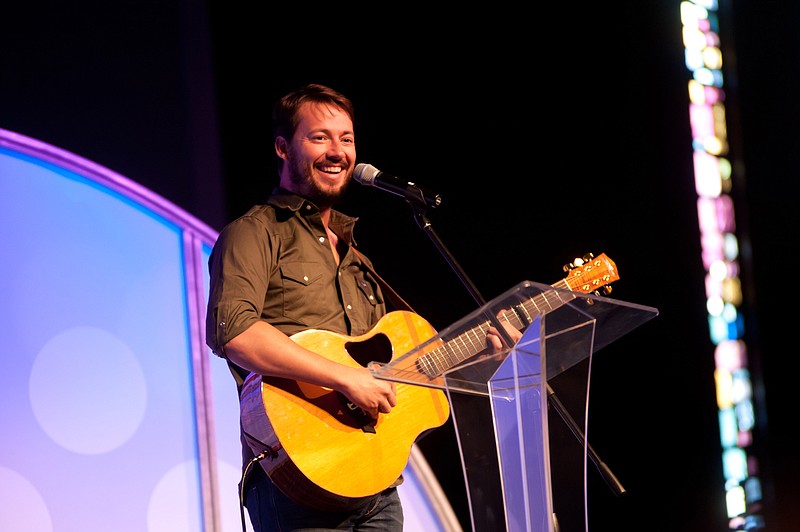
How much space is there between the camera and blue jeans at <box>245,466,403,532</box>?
230 centimetres

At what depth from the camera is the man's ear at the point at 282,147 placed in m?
2.80

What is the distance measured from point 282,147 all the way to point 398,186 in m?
0.49

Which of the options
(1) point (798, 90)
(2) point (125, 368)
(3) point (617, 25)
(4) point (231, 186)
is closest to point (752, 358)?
(1) point (798, 90)

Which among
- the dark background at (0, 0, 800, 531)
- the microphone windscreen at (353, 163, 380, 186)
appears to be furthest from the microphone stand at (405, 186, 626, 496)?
the dark background at (0, 0, 800, 531)

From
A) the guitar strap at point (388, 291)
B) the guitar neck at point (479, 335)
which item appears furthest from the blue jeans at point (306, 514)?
the guitar strap at point (388, 291)

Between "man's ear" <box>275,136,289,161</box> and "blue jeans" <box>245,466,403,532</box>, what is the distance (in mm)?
1047

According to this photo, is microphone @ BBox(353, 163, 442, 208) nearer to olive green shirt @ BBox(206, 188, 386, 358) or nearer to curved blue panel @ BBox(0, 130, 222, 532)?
olive green shirt @ BBox(206, 188, 386, 358)

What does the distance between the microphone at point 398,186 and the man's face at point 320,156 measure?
108 mm

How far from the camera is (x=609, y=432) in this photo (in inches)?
181

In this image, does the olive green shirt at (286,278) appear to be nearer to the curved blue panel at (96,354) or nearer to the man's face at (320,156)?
the man's face at (320,156)

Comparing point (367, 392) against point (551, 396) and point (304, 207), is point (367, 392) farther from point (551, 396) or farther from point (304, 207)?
point (304, 207)

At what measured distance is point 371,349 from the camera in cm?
258

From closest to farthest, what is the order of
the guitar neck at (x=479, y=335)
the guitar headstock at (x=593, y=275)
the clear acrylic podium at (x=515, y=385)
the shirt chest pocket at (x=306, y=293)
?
the clear acrylic podium at (x=515, y=385), the guitar neck at (x=479, y=335), the guitar headstock at (x=593, y=275), the shirt chest pocket at (x=306, y=293)

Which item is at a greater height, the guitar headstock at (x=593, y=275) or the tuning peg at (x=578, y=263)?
the tuning peg at (x=578, y=263)
